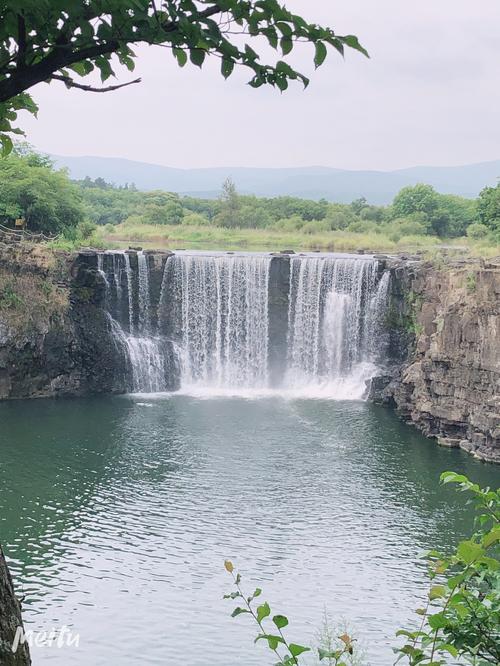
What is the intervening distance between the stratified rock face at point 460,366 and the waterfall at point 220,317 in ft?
25.9

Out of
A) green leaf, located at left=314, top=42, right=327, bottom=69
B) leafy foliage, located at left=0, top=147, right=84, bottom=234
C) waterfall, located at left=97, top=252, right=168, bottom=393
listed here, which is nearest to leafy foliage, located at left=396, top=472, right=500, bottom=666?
green leaf, located at left=314, top=42, right=327, bottom=69

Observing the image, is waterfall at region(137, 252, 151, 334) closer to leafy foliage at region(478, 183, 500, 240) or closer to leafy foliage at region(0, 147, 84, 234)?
leafy foliage at region(0, 147, 84, 234)

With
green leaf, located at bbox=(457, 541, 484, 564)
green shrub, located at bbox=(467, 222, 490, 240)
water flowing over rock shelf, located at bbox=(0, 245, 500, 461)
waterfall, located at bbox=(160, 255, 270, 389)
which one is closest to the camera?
green leaf, located at bbox=(457, 541, 484, 564)

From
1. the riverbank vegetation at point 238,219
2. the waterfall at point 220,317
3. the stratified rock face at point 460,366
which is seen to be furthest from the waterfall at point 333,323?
the riverbank vegetation at point 238,219

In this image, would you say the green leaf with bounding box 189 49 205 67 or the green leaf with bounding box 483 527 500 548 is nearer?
the green leaf with bounding box 189 49 205 67

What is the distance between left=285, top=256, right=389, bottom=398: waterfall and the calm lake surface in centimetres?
483

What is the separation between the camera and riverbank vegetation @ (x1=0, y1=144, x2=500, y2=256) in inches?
1647

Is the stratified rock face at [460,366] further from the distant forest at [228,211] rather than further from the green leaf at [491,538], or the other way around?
the green leaf at [491,538]

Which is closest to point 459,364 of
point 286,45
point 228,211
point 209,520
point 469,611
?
point 209,520

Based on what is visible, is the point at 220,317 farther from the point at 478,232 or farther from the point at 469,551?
the point at 469,551

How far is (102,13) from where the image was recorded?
12.4 ft

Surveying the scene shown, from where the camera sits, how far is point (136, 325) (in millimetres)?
38594

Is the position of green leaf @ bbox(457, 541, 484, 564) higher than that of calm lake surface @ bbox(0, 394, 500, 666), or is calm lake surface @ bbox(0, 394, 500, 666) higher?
green leaf @ bbox(457, 541, 484, 564)

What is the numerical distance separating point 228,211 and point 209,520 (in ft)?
195
